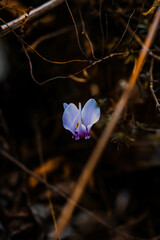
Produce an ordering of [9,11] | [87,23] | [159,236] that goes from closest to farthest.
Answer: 1. [9,11]
2. [159,236]
3. [87,23]

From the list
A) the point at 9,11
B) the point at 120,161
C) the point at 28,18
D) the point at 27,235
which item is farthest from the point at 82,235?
the point at 9,11

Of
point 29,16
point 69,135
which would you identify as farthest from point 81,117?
point 69,135

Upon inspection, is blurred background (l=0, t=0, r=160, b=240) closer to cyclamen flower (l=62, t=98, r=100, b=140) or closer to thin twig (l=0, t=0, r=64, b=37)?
thin twig (l=0, t=0, r=64, b=37)

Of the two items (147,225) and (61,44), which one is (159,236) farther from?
(61,44)

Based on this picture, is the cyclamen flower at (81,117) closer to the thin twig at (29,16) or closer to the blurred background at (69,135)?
the blurred background at (69,135)

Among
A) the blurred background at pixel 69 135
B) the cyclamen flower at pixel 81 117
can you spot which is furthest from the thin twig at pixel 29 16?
the cyclamen flower at pixel 81 117

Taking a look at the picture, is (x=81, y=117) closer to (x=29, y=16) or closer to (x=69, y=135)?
(x=29, y=16)

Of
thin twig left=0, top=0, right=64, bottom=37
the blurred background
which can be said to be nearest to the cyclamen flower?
the blurred background

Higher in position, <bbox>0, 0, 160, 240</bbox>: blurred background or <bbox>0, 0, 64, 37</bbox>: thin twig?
<bbox>0, 0, 64, 37</bbox>: thin twig
